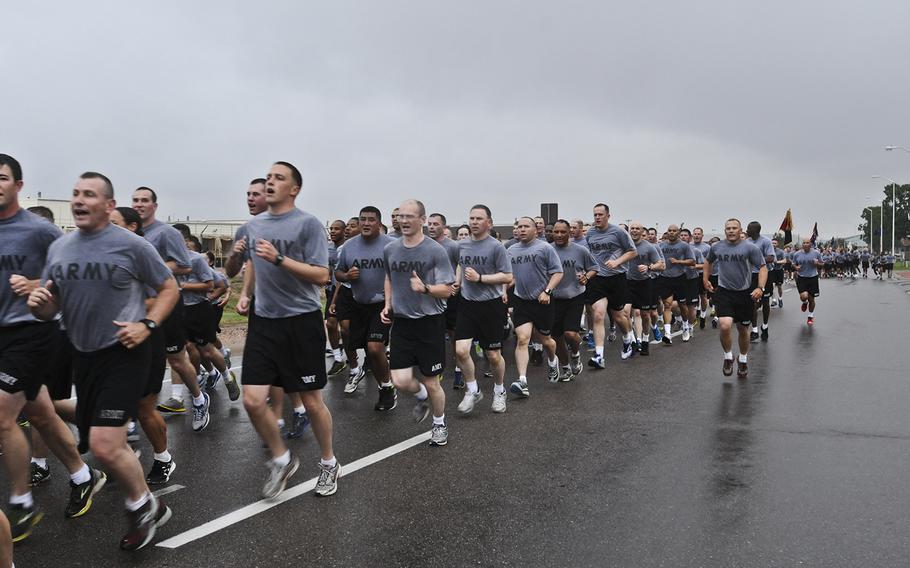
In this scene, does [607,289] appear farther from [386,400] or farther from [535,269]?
[386,400]

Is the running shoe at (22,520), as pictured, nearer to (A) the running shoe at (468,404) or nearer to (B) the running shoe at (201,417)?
(B) the running shoe at (201,417)

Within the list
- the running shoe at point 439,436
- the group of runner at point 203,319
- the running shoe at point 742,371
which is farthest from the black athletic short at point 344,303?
the running shoe at point 742,371

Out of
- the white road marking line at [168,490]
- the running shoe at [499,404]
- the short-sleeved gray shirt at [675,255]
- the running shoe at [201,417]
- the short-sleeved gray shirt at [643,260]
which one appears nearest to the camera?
the white road marking line at [168,490]

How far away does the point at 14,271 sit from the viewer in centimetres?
420

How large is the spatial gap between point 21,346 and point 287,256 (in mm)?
1586

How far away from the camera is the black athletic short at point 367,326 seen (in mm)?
7441

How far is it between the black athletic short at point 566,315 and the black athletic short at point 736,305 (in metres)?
1.92

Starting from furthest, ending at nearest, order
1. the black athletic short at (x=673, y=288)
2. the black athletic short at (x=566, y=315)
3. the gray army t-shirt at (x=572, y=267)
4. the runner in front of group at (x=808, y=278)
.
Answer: the runner in front of group at (x=808, y=278) < the black athletic short at (x=673, y=288) < the gray army t-shirt at (x=572, y=267) < the black athletic short at (x=566, y=315)

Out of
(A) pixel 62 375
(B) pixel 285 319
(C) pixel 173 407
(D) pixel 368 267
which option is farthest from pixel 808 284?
(A) pixel 62 375

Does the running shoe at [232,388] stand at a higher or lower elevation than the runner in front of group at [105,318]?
lower

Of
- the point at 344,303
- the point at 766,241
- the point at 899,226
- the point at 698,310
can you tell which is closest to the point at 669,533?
the point at 344,303

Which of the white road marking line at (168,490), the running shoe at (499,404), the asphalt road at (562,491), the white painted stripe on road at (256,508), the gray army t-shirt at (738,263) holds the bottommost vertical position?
the asphalt road at (562,491)

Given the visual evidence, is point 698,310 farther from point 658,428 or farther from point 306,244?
point 306,244

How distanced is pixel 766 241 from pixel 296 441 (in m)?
11.0
